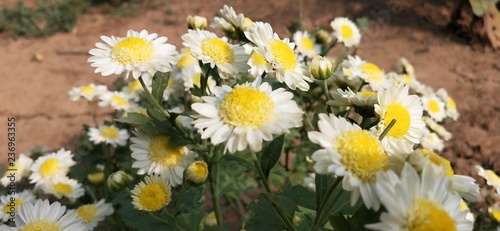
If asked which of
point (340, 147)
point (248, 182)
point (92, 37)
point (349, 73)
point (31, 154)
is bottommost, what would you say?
point (92, 37)

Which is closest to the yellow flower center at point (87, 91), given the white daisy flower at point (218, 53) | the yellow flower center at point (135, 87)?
the yellow flower center at point (135, 87)

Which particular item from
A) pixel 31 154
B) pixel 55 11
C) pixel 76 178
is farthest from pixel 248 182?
pixel 55 11

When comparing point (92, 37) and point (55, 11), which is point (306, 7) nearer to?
point (92, 37)

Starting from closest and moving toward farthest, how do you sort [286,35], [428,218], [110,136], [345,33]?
[428,218] → [110,136] → [345,33] → [286,35]

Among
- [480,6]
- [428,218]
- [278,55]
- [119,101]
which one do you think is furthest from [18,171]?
[480,6]

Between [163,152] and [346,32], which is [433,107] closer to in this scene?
[346,32]

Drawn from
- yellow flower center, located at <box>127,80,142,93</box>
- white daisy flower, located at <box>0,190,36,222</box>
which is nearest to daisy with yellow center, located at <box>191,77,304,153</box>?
white daisy flower, located at <box>0,190,36,222</box>
